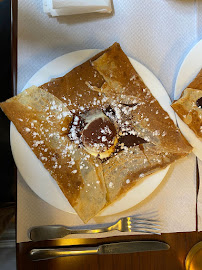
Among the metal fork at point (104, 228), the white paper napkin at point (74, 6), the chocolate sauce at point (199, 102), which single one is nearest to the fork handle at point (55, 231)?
the metal fork at point (104, 228)

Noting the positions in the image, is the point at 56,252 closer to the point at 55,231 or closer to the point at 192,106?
the point at 55,231

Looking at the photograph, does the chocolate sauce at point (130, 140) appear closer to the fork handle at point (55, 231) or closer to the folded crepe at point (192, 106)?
the folded crepe at point (192, 106)

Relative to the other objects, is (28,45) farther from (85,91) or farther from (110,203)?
(110,203)

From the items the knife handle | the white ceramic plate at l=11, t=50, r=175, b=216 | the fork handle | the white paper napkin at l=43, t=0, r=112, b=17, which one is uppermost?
the white paper napkin at l=43, t=0, r=112, b=17

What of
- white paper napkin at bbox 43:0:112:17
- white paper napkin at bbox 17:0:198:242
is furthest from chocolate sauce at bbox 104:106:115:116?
white paper napkin at bbox 43:0:112:17

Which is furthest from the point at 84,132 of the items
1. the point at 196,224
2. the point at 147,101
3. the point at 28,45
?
the point at 196,224

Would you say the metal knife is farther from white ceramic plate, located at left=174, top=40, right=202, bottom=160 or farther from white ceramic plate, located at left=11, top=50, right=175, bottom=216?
white ceramic plate, located at left=174, top=40, right=202, bottom=160
